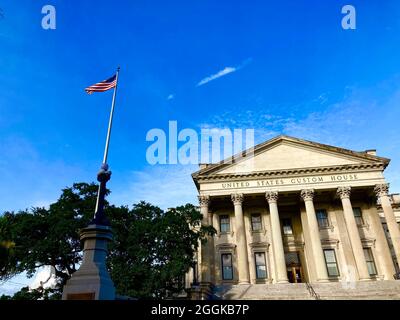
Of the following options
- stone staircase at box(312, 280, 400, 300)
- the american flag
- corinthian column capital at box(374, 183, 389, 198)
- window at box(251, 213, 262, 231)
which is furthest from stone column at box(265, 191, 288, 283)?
the american flag

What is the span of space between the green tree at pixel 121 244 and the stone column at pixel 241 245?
5616mm

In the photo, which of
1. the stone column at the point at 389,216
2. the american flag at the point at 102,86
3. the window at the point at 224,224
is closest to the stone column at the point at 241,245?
the window at the point at 224,224

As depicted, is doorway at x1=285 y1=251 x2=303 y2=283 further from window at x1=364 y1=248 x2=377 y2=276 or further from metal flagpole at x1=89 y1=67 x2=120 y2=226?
metal flagpole at x1=89 y1=67 x2=120 y2=226

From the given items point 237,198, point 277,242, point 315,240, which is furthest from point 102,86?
point 315,240

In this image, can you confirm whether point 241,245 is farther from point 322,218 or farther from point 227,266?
point 322,218

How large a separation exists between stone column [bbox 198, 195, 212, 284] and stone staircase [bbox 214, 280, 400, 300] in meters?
→ 2.32

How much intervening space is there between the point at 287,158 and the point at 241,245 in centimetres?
1013

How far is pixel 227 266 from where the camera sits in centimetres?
3041

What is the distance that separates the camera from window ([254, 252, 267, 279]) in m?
29.9

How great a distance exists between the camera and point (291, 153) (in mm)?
31938

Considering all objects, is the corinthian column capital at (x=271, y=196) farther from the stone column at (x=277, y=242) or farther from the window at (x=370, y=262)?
the window at (x=370, y=262)

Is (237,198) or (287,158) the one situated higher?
(287,158)

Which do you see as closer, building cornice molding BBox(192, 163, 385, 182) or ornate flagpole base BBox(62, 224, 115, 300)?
ornate flagpole base BBox(62, 224, 115, 300)

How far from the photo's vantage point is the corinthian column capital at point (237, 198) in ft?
98.0
